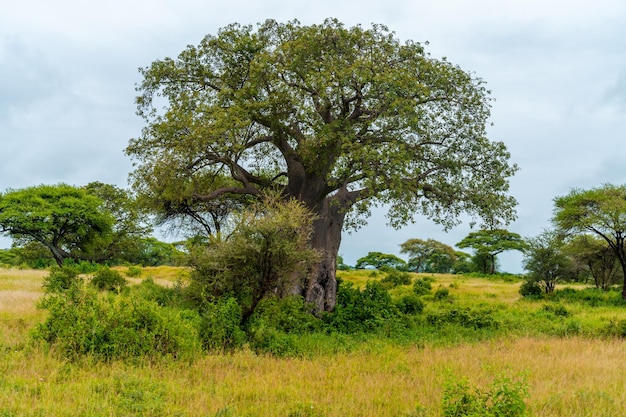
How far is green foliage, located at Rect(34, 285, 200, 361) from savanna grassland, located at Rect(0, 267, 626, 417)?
329 millimetres

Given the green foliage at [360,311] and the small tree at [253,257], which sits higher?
the small tree at [253,257]

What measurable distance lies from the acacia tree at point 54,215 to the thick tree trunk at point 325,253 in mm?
25990

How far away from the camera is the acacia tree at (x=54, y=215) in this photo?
36844 millimetres

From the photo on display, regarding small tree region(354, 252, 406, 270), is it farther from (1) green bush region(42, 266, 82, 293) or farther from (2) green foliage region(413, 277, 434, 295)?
(1) green bush region(42, 266, 82, 293)

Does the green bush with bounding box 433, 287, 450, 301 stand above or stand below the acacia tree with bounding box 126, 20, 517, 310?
below

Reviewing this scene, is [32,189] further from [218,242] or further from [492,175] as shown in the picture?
[492,175]

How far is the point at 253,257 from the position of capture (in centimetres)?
1280

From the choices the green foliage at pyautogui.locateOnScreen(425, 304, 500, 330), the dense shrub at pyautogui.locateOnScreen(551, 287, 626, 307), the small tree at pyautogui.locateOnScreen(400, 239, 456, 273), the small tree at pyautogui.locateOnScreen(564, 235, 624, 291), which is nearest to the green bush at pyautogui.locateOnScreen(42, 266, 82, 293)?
the green foliage at pyautogui.locateOnScreen(425, 304, 500, 330)

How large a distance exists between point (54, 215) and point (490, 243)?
5170cm

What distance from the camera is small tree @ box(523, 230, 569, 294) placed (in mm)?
32875

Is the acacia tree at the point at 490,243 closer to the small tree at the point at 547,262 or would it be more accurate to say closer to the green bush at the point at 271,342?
the small tree at the point at 547,262

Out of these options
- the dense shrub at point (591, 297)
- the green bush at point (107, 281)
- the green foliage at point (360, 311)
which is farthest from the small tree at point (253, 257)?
the dense shrub at point (591, 297)

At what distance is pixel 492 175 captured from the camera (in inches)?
750

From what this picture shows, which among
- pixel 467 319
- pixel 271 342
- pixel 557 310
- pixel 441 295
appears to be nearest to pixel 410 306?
pixel 467 319
